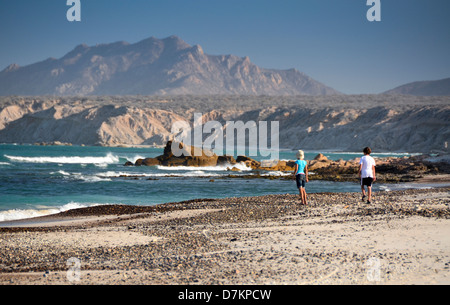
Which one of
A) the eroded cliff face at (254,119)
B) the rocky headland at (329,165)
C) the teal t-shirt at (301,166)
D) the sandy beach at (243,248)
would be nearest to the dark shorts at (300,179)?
the teal t-shirt at (301,166)

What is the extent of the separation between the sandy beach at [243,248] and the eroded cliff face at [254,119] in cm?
9780

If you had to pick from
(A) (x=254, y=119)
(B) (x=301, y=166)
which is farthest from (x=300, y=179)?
(A) (x=254, y=119)

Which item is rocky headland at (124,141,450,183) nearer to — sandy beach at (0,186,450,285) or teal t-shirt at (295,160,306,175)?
teal t-shirt at (295,160,306,175)

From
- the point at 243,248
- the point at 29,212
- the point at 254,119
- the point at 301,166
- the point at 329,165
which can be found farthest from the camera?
the point at 254,119

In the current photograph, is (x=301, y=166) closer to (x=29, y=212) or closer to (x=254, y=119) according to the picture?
(x=29, y=212)

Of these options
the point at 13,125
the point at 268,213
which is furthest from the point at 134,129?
the point at 268,213

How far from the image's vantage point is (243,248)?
9.17 m

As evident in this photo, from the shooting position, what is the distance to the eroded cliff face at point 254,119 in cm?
11794

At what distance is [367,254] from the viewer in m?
8.38

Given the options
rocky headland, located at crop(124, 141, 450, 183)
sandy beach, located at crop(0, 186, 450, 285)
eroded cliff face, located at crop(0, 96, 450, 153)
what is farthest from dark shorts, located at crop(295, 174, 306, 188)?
eroded cliff face, located at crop(0, 96, 450, 153)

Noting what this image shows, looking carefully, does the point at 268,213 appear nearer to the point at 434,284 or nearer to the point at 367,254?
the point at 367,254

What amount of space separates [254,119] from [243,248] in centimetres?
16105

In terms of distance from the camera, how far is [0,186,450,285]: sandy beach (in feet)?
23.7
